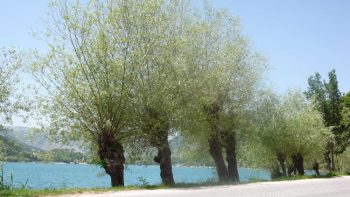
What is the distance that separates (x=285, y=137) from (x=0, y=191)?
33991mm

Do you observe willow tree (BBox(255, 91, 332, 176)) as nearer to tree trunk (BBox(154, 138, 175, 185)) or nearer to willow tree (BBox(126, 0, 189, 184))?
tree trunk (BBox(154, 138, 175, 185))

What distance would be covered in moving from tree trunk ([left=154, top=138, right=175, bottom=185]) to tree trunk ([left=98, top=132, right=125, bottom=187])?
315 centimetres

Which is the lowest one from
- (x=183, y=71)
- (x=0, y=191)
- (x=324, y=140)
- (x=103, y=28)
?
(x=0, y=191)

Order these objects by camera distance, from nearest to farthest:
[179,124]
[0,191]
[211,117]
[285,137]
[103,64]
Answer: [0,191], [103,64], [179,124], [211,117], [285,137]

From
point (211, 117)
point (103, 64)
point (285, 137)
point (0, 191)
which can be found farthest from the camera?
point (285, 137)

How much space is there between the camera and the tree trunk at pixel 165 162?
101 feet

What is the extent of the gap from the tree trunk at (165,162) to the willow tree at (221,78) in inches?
83.7

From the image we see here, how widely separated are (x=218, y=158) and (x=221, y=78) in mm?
7371

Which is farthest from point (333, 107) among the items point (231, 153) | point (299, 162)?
point (231, 153)

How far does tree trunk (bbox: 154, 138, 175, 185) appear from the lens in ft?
101

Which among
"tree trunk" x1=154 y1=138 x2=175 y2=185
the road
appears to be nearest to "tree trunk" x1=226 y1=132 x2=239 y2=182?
"tree trunk" x1=154 y1=138 x2=175 y2=185

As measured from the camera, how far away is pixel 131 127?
30.4 metres

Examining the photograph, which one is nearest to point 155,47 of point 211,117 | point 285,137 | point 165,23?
point 165,23

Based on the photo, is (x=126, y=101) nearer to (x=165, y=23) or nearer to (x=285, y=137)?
(x=165, y=23)
